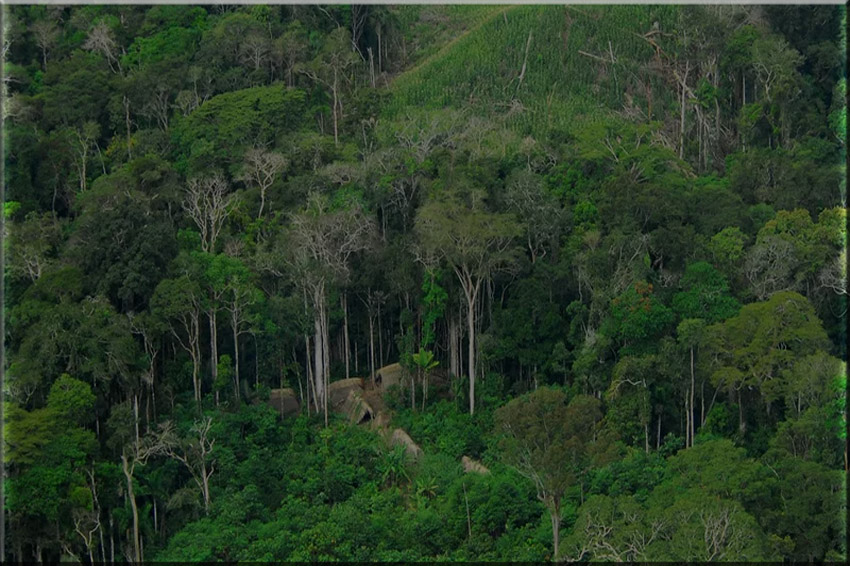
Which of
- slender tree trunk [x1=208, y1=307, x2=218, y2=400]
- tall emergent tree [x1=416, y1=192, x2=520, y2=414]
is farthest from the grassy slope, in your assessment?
slender tree trunk [x1=208, y1=307, x2=218, y2=400]

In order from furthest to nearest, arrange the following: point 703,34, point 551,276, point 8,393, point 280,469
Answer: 1. point 703,34
2. point 551,276
3. point 280,469
4. point 8,393

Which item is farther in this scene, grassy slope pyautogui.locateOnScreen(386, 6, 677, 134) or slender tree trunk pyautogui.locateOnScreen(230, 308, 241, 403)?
grassy slope pyautogui.locateOnScreen(386, 6, 677, 134)

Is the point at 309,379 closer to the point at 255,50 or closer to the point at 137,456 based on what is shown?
the point at 137,456

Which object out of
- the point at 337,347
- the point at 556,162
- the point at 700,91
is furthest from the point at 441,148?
the point at 700,91

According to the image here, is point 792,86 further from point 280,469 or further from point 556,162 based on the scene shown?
point 280,469

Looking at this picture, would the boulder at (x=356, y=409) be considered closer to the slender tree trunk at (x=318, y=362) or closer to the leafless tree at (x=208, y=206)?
the slender tree trunk at (x=318, y=362)

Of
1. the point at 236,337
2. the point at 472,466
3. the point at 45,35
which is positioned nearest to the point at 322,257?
the point at 236,337

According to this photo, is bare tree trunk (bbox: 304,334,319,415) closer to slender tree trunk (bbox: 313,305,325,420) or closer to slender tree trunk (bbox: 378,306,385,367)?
slender tree trunk (bbox: 313,305,325,420)
